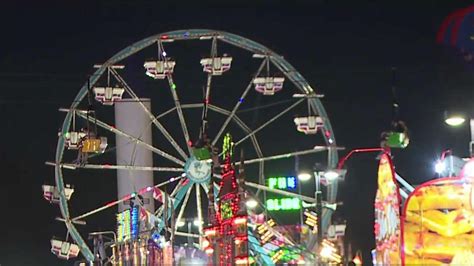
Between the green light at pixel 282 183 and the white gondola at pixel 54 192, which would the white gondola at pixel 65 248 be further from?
the green light at pixel 282 183

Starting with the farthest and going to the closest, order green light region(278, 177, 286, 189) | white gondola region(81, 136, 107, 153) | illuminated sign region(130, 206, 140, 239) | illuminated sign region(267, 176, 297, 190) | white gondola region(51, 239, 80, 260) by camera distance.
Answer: green light region(278, 177, 286, 189) → illuminated sign region(267, 176, 297, 190) → white gondola region(51, 239, 80, 260) → illuminated sign region(130, 206, 140, 239) → white gondola region(81, 136, 107, 153)

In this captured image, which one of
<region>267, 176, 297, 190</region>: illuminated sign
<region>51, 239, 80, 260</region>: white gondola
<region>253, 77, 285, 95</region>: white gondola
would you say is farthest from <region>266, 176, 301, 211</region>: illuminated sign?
<region>51, 239, 80, 260</region>: white gondola

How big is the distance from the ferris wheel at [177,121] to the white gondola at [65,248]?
22 mm

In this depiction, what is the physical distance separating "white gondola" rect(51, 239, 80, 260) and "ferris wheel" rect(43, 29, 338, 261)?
0.07 feet

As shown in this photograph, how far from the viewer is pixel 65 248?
885 inches

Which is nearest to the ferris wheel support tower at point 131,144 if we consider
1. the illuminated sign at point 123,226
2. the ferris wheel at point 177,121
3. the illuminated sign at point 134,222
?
the ferris wheel at point 177,121

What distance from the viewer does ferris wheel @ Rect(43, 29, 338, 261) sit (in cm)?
2134

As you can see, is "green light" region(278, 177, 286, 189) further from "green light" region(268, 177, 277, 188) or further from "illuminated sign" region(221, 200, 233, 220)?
"illuminated sign" region(221, 200, 233, 220)

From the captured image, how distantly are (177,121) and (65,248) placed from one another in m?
5.47

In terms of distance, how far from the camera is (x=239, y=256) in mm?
16500

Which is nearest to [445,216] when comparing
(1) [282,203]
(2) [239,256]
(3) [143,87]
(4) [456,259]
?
(4) [456,259]

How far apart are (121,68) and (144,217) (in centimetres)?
332

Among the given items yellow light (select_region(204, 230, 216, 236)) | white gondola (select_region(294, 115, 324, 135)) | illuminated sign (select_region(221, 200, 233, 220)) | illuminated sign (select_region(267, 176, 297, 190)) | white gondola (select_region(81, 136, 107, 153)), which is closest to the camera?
illuminated sign (select_region(221, 200, 233, 220))

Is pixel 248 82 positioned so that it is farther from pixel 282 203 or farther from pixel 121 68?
pixel 282 203
